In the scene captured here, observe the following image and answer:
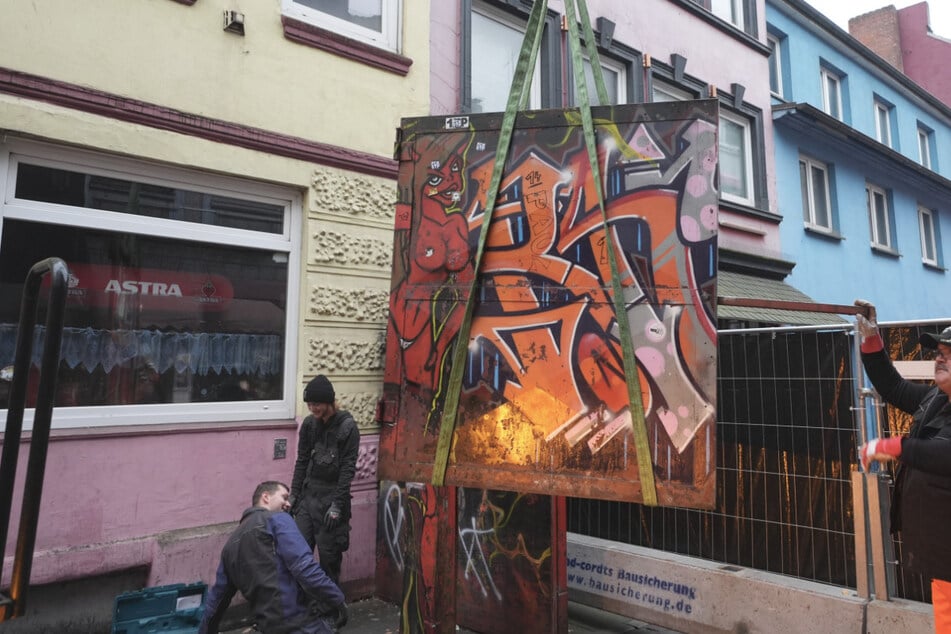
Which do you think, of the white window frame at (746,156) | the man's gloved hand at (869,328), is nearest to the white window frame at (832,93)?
the white window frame at (746,156)

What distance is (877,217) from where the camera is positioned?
14.1m

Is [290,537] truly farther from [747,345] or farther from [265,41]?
[265,41]

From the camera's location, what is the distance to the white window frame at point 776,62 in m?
12.3

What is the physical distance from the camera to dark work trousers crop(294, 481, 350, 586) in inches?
176

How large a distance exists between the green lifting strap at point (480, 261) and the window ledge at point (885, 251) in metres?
12.4

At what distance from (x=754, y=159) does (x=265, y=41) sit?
834 centimetres

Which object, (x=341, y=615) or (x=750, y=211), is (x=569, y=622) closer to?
(x=341, y=615)

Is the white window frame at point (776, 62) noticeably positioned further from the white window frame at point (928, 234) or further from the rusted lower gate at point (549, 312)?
the rusted lower gate at point (549, 312)

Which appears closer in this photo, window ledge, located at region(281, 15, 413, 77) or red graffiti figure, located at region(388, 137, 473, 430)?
red graffiti figure, located at region(388, 137, 473, 430)

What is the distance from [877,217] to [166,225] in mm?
14350

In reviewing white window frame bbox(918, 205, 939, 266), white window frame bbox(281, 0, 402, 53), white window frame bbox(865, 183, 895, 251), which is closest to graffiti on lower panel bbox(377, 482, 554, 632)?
white window frame bbox(281, 0, 402, 53)

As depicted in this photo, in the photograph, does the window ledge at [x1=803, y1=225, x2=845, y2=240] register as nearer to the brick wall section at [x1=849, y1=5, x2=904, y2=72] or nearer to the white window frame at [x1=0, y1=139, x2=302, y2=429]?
the white window frame at [x1=0, y1=139, x2=302, y2=429]

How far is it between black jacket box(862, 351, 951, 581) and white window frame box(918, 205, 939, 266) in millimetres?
15375

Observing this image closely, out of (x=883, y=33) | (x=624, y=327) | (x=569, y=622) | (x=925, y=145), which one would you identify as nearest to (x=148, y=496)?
(x=569, y=622)
